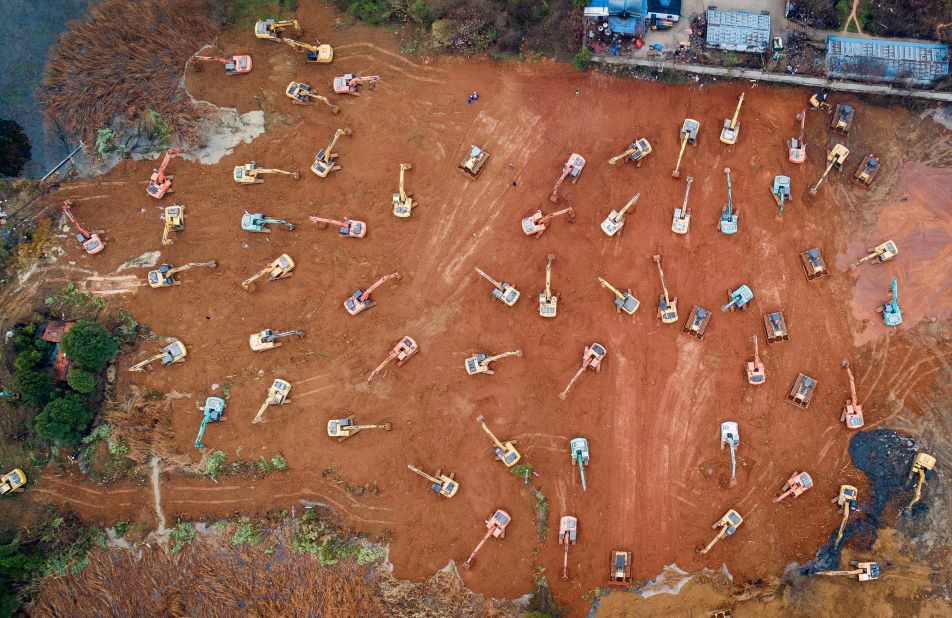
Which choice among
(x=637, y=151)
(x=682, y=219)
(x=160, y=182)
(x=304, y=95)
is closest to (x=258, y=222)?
(x=160, y=182)

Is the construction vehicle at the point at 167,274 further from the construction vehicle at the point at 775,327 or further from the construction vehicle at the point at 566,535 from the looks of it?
the construction vehicle at the point at 775,327

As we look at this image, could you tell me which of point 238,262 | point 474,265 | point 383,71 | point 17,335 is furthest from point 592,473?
point 17,335

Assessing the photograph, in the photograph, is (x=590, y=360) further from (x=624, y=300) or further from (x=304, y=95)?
(x=304, y=95)

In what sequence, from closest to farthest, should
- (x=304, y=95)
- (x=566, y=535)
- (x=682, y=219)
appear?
(x=566, y=535) < (x=682, y=219) < (x=304, y=95)

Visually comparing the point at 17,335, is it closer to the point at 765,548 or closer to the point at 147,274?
the point at 147,274

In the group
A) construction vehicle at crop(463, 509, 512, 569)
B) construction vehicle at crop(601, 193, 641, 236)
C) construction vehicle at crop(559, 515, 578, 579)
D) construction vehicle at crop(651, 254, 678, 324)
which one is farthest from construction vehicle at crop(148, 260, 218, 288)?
construction vehicle at crop(651, 254, 678, 324)

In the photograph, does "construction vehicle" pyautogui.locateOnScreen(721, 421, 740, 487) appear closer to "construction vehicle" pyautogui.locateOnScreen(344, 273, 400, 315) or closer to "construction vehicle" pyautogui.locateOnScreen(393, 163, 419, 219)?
"construction vehicle" pyautogui.locateOnScreen(344, 273, 400, 315)
